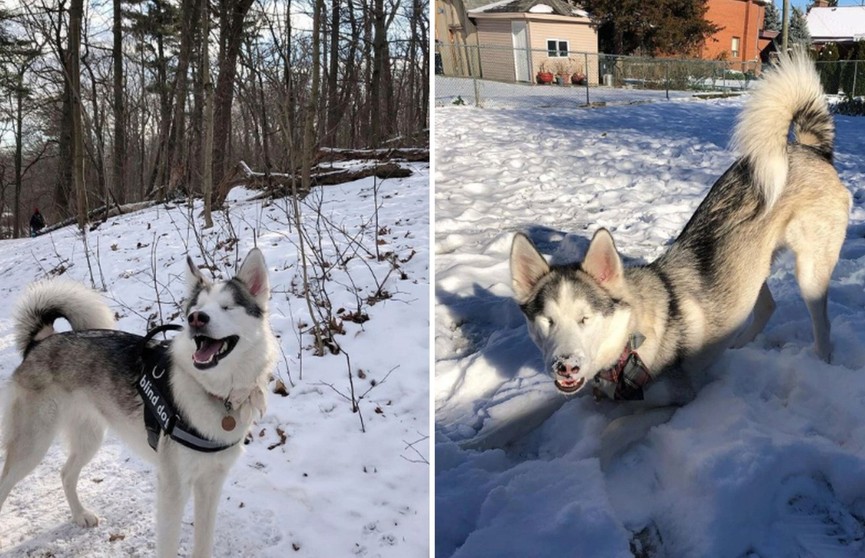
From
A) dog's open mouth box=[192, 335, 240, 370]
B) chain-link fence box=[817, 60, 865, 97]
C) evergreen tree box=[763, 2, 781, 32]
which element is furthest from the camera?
chain-link fence box=[817, 60, 865, 97]

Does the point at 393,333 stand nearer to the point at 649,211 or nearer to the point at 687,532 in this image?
the point at 649,211

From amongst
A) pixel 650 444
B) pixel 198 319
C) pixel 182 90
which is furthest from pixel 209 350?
pixel 182 90

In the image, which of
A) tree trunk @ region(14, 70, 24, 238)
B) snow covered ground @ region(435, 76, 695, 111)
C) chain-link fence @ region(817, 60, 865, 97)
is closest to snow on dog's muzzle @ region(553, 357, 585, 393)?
chain-link fence @ region(817, 60, 865, 97)

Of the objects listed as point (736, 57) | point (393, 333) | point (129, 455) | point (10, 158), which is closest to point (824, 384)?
point (393, 333)

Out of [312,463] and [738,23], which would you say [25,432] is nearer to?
[312,463]

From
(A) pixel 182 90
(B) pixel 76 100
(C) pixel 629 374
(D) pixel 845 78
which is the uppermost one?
(A) pixel 182 90

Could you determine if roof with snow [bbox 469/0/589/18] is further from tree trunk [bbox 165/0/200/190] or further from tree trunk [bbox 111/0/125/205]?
tree trunk [bbox 111/0/125/205]

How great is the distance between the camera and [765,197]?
2715mm

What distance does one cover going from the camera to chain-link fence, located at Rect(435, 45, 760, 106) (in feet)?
29.7

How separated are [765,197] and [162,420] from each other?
2.82 m

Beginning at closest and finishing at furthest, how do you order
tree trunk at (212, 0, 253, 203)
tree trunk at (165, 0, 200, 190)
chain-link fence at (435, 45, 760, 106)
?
chain-link fence at (435, 45, 760, 106), tree trunk at (212, 0, 253, 203), tree trunk at (165, 0, 200, 190)

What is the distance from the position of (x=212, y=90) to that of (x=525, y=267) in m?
7.84

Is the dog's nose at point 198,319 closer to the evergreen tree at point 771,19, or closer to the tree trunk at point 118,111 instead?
the evergreen tree at point 771,19

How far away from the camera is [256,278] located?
292 centimetres
